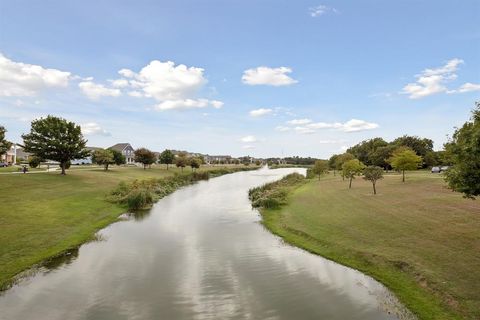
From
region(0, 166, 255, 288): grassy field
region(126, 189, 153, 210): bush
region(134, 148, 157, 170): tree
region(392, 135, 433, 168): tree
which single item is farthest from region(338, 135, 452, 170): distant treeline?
region(0, 166, 255, 288): grassy field

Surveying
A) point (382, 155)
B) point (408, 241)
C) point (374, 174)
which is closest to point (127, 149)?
point (382, 155)

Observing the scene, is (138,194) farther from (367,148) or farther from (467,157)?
(367,148)

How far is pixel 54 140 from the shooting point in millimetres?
58875

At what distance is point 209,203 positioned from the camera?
45.6 metres

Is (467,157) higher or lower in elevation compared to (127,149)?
lower

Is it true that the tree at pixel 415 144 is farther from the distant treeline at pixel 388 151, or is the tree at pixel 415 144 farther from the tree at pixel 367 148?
the tree at pixel 367 148

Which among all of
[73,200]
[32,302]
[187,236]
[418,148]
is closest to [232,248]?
[187,236]

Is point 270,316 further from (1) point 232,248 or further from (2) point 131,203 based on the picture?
(2) point 131,203

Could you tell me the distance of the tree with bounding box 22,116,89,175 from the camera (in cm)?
5878

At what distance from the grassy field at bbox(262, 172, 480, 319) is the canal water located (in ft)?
4.28

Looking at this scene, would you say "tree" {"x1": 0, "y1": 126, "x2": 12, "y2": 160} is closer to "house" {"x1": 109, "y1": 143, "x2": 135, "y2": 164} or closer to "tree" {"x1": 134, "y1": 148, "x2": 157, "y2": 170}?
"tree" {"x1": 134, "y1": 148, "x2": 157, "y2": 170}

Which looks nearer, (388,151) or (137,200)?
(137,200)

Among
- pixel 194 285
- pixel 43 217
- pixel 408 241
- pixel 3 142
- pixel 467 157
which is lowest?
pixel 194 285

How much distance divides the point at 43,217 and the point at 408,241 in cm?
2746
